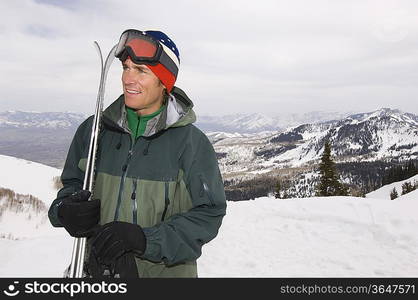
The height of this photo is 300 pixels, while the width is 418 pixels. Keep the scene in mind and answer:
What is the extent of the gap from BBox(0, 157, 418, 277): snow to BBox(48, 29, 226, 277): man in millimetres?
5469

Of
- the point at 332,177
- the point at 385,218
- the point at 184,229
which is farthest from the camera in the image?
the point at 332,177

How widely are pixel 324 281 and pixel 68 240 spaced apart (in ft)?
26.5

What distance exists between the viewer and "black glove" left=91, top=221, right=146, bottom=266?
7.01 ft

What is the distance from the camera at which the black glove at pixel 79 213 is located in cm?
224

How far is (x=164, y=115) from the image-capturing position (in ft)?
8.48

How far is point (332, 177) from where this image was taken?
37250 mm

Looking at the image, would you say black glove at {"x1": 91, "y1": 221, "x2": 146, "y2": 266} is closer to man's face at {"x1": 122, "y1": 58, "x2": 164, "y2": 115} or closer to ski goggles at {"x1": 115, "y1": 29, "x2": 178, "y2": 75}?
man's face at {"x1": 122, "y1": 58, "x2": 164, "y2": 115}

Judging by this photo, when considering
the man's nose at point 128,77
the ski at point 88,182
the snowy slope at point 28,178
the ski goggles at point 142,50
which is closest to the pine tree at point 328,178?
the snowy slope at point 28,178

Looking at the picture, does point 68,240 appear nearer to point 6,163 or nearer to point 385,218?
point 385,218

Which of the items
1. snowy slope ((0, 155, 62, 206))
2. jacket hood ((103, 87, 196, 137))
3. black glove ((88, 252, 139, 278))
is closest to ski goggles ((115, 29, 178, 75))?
jacket hood ((103, 87, 196, 137))

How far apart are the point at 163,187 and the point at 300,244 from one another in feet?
26.1

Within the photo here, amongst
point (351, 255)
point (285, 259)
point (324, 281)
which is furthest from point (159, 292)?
point (351, 255)

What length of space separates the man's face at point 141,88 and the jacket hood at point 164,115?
10cm

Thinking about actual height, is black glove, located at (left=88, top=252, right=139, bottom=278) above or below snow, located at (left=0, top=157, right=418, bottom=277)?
above
